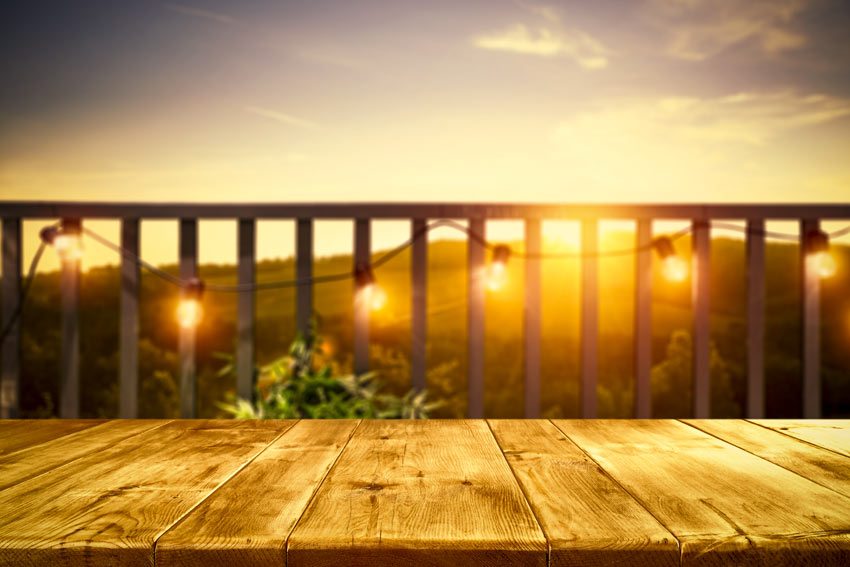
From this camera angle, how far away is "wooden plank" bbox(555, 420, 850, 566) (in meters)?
0.53

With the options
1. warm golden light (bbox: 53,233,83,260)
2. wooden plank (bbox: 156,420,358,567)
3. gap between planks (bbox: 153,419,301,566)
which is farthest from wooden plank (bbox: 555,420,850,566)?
warm golden light (bbox: 53,233,83,260)

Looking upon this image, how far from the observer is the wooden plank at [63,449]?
2.44 feet

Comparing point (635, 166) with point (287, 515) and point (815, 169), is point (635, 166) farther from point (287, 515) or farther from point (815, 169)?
point (287, 515)

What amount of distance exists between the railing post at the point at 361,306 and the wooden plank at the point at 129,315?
92cm

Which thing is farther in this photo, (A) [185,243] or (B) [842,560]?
(A) [185,243]

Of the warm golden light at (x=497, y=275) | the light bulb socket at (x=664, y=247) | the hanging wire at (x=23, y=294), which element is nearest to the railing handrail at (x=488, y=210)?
the light bulb socket at (x=664, y=247)

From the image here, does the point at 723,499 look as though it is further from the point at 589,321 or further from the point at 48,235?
the point at 48,235

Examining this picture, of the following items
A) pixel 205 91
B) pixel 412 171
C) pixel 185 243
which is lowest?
pixel 185 243

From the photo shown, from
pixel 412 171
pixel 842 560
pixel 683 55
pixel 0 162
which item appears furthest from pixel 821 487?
pixel 0 162

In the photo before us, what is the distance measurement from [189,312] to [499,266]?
1.28 meters

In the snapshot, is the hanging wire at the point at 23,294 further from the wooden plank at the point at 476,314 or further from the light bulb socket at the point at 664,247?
the light bulb socket at the point at 664,247

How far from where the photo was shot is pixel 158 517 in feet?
1.92

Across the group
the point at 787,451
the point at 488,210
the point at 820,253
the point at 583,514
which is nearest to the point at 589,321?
the point at 488,210

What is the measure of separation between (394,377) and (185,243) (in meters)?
1.16
